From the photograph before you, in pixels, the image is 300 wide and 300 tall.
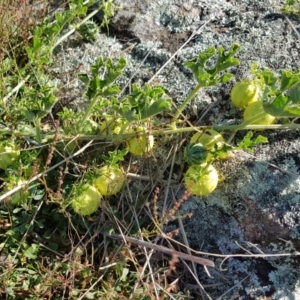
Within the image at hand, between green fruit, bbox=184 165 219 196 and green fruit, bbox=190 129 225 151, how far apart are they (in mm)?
110

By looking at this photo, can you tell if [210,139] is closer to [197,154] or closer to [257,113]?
[197,154]

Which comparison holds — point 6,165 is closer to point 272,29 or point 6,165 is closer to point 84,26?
point 84,26

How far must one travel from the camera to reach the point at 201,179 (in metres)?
2.48

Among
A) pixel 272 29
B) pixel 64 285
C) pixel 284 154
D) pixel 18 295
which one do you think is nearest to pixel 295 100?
pixel 284 154

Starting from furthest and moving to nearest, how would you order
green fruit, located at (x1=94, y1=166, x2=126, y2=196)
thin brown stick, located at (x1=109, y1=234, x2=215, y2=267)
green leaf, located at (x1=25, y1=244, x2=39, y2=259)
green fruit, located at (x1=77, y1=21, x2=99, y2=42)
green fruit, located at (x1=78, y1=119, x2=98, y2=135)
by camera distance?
green fruit, located at (x1=77, y1=21, x2=99, y2=42)
green fruit, located at (x1=78, y1=119, x2=98, y2=135)
green fruit, located at (x1=94, y1=166, x2=126, y2=196)
green leaf, located at (x1=25, y1=244, x2=39, y2=259)
thin brown stick, located at (x1=109, y1=234, x2=215, y2=267)

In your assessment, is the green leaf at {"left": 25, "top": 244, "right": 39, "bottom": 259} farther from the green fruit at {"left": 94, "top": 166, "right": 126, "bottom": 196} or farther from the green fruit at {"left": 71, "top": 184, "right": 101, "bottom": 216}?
the green fruit at {"left": 94, "top": 166, "right": 126, "bottom": 196}

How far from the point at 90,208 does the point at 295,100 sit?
3.61 feet

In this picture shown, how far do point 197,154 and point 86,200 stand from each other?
0.58 metres

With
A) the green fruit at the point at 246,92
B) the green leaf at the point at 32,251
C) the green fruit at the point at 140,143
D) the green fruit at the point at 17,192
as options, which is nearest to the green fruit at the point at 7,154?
the green fruit at the point at 17,192

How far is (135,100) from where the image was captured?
2420 mm

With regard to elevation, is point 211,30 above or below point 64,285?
above

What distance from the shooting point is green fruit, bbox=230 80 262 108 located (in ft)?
8.90

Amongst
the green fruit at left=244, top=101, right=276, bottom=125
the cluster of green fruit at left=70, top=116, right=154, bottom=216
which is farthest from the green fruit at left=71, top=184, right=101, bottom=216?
the green fruit at left=244, top=101, right=276, bottom=125

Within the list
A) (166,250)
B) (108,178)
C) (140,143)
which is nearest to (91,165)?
(108,178)
